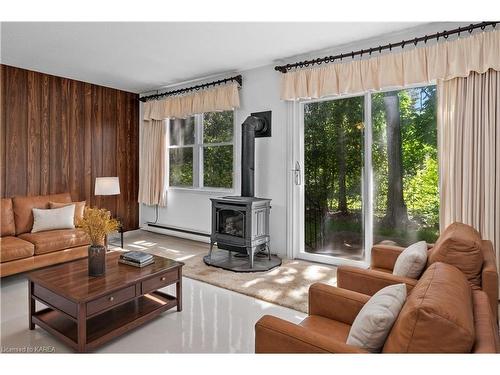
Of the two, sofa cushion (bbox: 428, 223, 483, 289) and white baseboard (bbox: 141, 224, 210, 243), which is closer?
sofa cushion (bbox: 428, 223, 483, 289)

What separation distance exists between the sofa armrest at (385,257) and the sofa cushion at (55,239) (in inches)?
129

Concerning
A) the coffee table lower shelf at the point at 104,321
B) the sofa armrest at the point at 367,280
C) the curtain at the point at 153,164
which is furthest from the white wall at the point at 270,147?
the sofa armrest at the point at 367,280

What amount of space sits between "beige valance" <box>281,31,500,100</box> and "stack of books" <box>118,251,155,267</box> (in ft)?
8.22

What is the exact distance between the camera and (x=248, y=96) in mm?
4426

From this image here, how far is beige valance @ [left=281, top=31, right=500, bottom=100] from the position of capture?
9.18 ft

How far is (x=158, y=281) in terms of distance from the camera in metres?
2.50

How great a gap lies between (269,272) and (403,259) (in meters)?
1.76

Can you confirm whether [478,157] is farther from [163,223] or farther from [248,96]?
[163,223]

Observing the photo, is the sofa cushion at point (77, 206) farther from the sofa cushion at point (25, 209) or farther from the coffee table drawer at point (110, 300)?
the coffee table drawer at point (110, 300)

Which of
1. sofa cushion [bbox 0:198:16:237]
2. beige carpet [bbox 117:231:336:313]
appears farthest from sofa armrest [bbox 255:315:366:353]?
sofa cushion [bbox 0:198:16:237]

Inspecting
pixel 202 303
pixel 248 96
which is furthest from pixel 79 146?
pixel 202 303

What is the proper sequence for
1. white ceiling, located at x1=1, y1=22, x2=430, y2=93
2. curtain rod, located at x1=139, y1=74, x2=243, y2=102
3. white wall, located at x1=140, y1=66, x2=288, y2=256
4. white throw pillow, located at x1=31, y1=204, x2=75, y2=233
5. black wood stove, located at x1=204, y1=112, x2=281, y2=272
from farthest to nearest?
curtain rod, located at x1=139, y1=74, x2=243, y2=102 → white wall, located at x1=140, y1=66, x2=288, y2=256 → white throw pillow, located at x1=31, y1=204, x2=75, y2=233 → black wood stove, located at x1=204, y1=112, x2=281, y2=272 → white ceiling, located at x1=1, y1=22, x2=430, y2=93

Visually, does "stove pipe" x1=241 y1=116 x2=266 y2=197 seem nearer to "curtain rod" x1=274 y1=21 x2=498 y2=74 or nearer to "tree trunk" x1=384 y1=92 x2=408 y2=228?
"curtain rod" x1=274 y1=21 x2=498 y2=74
